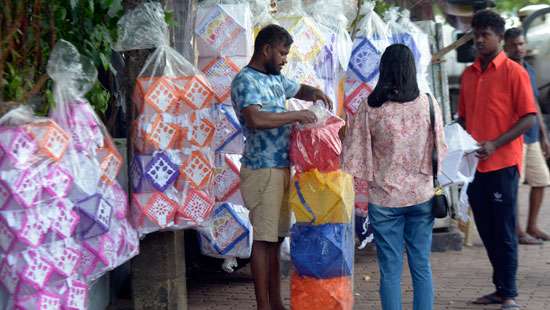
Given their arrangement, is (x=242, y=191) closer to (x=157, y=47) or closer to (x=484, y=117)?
(x=157, y=47)

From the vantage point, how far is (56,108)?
5016mm

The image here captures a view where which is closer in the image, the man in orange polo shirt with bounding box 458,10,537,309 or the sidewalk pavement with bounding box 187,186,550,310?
the man in orange polo shirt with bounding box 458,10,537,309

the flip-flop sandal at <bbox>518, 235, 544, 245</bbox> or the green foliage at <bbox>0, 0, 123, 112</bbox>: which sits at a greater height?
the green foliage at <bbox>0, 0, 123, 112</bbox>

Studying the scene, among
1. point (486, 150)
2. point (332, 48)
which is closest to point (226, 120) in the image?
point (332, 48)

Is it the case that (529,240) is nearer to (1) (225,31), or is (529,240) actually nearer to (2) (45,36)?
(1) (225,31)

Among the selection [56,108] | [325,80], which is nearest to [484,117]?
[325,80]

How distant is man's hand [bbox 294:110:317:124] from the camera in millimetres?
5457

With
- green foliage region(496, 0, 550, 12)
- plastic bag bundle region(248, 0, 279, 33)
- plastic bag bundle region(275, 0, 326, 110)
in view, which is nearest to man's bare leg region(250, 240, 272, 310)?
plastic bag bundle region(275, 0, 326, 110)

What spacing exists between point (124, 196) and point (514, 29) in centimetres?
465

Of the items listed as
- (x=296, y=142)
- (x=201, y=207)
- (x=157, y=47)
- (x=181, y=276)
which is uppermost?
(x=157, y=47)

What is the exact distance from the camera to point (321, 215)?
18.0 feet

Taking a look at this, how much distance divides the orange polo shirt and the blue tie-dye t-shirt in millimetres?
1350

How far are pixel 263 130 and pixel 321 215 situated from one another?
616 millimetres

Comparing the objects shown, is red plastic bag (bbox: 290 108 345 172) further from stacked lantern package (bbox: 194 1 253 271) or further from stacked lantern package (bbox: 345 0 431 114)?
stacked lantern package (bbox: 345 0 431 114)
